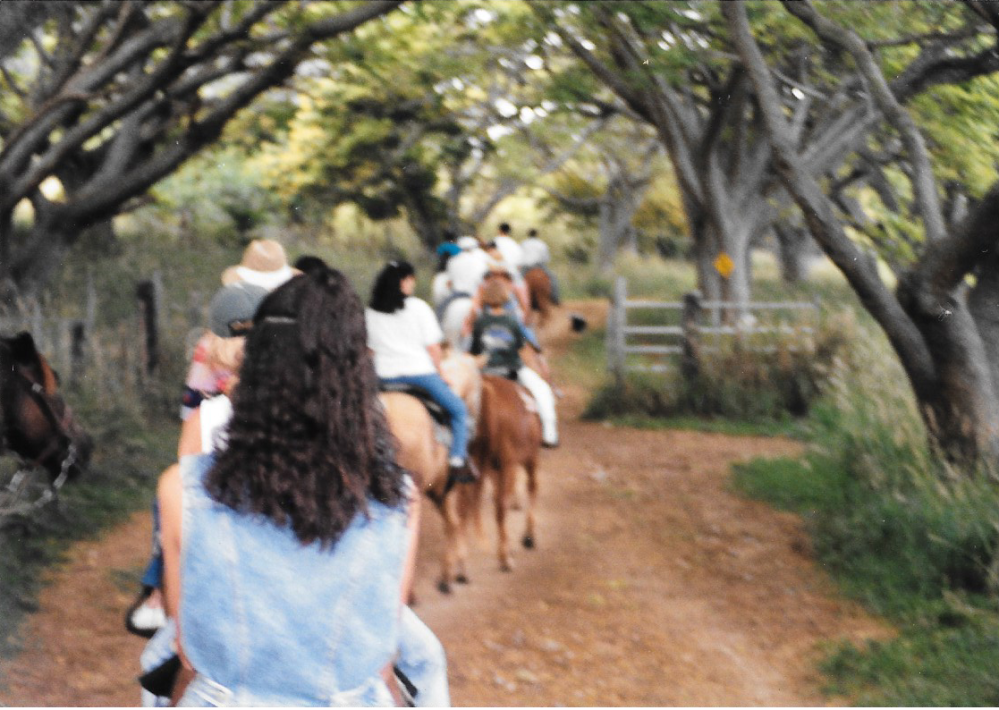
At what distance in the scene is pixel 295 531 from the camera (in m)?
2.27

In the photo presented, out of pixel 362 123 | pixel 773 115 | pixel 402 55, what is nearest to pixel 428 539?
pixel 773 115

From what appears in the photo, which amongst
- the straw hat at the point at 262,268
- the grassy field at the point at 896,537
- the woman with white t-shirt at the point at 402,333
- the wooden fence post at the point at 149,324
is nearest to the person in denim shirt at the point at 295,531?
the straw hat at the point at 262,268

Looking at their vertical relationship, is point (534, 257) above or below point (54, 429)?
below

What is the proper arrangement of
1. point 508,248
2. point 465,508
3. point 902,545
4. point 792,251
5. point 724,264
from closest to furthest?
1. point 902,545
2. point 465,508
3. point 508,248
4. point 724,264
5. point 792,251

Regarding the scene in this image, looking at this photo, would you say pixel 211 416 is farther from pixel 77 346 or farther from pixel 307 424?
pixel 77 346

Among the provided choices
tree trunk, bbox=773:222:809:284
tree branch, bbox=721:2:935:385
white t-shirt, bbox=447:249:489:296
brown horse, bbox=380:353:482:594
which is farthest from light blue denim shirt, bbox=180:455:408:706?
tree trunk, bbox=773:222:809:284

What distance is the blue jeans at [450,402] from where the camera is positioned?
744 cm

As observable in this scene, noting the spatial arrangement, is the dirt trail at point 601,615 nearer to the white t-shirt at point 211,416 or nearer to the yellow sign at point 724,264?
the white t-shirt at point 211,416

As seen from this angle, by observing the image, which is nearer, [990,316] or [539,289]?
[990,316]

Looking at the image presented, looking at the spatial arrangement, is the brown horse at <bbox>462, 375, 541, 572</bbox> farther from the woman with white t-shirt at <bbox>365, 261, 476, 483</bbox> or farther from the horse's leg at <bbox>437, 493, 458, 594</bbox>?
the woman with white t-shirt at <bbox>365, 261, 476, 483</bbox>

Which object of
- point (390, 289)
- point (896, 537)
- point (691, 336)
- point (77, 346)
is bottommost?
point (691, 336)

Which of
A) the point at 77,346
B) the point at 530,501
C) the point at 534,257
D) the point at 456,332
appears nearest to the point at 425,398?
the point at 530,501

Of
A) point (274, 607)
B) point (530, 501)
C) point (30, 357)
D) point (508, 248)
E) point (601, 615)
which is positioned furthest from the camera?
point (508, 248)

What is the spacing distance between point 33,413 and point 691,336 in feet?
35.8
